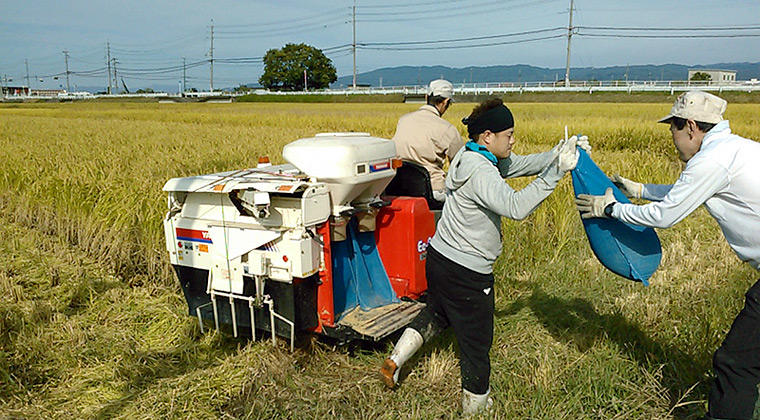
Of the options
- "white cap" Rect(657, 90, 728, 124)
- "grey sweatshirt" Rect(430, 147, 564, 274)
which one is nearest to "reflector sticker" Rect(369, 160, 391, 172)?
"grey sweatshirt" Rect(430, 147, 564, 274)

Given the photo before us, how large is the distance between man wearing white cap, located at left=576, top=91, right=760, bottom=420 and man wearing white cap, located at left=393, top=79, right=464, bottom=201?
2266 mm

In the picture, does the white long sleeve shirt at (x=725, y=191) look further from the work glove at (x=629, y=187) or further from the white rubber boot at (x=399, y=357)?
the white rubber boot at (x=399, y=357)

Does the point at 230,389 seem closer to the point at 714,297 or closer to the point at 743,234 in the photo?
the point at 743,234

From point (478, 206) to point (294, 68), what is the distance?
3037 inches

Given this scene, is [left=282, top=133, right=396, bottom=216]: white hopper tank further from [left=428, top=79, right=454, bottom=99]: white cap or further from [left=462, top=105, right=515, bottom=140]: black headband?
[left=428, top=79, right=454, bottom=99]: white cap

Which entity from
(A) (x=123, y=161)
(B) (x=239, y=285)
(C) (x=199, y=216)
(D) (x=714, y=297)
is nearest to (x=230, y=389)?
(B) (x=239, y=285)

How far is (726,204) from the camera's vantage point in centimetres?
257

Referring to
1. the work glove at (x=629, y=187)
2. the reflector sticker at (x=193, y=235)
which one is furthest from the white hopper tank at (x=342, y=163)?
the work glove at (x=629, y=187)

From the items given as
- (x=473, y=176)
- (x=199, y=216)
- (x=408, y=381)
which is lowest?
(x=408, y=381)

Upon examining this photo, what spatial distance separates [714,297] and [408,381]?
2510 millimetres

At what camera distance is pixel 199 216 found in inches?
139

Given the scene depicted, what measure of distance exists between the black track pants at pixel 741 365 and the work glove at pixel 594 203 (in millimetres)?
761

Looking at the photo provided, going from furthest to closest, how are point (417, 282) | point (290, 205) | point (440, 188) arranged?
point (440, 188), point (417, 282), point (290, 205)

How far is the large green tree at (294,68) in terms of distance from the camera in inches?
3019
